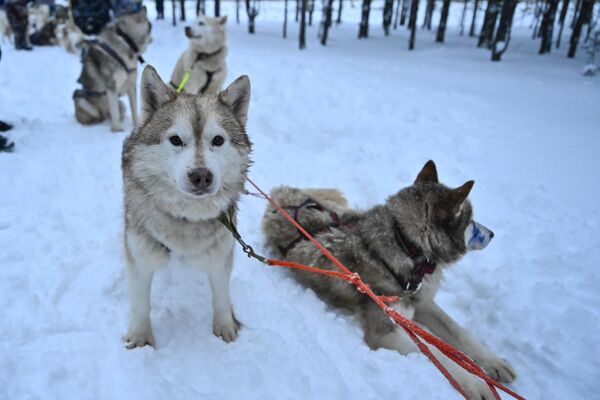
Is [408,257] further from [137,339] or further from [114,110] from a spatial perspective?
[114,110]

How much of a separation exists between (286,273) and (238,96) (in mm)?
1619

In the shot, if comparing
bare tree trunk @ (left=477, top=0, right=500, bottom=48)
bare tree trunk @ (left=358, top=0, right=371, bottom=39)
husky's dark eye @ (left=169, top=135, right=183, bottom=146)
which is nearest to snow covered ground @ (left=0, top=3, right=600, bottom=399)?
husky's dark eye @ (left=169, top=135, right=183, bottom=146)

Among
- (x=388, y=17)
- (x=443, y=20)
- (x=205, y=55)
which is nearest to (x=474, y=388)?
(x=205, y=55)

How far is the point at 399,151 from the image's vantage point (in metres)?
5.61

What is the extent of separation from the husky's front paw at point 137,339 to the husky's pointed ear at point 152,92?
1295 mm

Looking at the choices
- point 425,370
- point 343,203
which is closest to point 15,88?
point 343,203

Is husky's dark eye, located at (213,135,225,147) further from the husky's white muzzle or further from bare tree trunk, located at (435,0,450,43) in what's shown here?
bare tree trunk, located at (435,0,450,43)

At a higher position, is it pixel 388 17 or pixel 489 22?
pixel 388 17

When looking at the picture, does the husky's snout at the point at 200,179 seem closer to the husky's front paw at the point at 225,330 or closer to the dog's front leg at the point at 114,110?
the husky's front paw at the point at 225,330

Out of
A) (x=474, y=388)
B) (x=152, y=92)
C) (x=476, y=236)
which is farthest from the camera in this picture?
(x=476, y=236)

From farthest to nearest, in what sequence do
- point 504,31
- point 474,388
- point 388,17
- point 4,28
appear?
point 388,17 < point 4,28 < point 504,31 < point 474,388

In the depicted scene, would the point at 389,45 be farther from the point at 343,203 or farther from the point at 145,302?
the point at 145,302

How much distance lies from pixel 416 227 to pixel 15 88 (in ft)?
30.8

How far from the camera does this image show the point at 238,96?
2.26m
